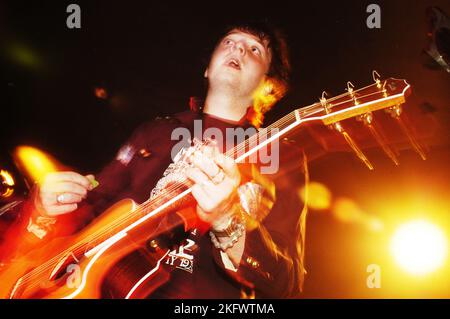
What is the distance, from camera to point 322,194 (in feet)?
5.98

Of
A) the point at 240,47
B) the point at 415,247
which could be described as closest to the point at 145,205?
the point at 240,47

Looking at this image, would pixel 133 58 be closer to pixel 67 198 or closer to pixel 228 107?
pixel 228 107

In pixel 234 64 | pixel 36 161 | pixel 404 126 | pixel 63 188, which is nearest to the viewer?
pixel 404 126

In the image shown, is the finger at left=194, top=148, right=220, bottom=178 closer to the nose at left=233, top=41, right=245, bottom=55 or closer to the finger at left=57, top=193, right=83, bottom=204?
the finger at left=57, top=193, right=83, bottom=204

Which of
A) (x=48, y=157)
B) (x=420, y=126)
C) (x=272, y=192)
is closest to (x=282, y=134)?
(x=272, y=192)

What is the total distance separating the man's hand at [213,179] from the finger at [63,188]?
0.57m

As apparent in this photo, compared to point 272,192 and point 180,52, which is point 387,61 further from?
point 180,52

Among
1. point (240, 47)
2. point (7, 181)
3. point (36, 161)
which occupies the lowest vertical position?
point (7, 181)

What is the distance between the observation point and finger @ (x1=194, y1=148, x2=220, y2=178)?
3.44 feet

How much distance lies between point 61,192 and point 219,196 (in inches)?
27.2

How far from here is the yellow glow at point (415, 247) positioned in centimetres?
175

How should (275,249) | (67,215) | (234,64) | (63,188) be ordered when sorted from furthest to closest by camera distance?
(234,64)
(67,215)
(63,188)
(275,249)

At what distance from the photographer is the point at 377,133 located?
3.48ft
